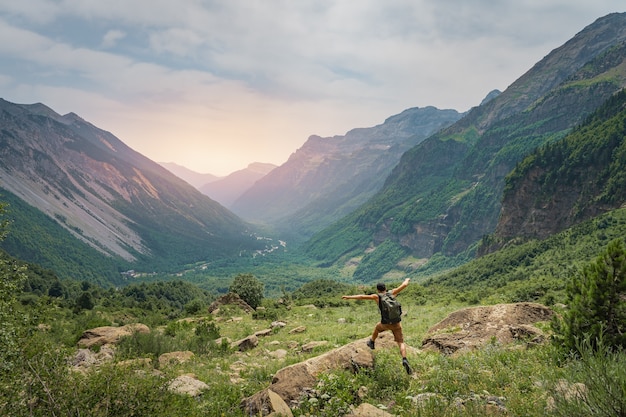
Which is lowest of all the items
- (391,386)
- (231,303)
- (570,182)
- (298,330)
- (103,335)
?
(231,303)

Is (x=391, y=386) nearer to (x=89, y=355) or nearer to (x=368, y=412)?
(x=368, y=412)

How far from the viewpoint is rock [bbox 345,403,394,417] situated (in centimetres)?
825

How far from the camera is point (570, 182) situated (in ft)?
312

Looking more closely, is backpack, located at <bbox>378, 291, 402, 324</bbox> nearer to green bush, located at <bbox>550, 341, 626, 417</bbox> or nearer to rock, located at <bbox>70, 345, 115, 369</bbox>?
green bush, located at <bbox>550, 341, 626, 417</bbox>

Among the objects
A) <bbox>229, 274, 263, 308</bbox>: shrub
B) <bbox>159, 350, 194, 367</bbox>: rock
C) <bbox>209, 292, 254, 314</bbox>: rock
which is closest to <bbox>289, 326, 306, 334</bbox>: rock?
<bbox>159, 350, 194, 367</bbox>: rock

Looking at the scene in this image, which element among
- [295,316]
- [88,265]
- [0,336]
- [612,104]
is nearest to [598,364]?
[0,336]

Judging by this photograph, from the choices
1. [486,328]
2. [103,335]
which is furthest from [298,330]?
[486,328]

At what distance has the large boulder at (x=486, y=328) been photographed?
Result: 44.3 feet

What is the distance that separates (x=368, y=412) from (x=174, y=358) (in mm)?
12721

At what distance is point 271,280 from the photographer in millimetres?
195625

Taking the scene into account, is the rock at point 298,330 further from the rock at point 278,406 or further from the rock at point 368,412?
the rock at point 368,412

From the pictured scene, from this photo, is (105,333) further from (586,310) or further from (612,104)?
(612,104)

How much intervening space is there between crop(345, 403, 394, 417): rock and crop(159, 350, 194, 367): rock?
11.0 m

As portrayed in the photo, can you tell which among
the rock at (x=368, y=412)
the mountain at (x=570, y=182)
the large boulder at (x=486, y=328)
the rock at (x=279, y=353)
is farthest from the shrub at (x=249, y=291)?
the mountain at (x=570, y=182)
